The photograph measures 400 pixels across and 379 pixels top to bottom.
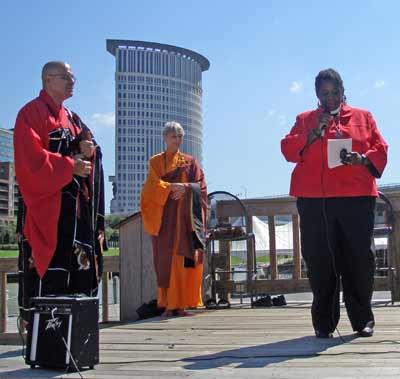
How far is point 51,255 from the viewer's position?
308 centimetres

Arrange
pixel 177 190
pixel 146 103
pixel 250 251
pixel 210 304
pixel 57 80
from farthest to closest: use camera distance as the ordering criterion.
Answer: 1. pixel 146 103
2. pixel 250 251
3. pixel 210 304
4. pixel 177 190
5. pixel 57 80

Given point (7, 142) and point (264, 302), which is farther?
point (7, 142)

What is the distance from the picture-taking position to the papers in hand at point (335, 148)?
3.51 m

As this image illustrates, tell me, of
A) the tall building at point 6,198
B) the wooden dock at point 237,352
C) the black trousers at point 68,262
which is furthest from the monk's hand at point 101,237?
the tall building at point 6,198

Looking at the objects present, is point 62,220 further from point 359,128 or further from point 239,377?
point 359,128

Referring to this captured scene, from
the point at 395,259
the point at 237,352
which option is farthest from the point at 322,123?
the point at 395,259

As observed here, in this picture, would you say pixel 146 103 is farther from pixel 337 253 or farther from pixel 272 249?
pixel 337 253

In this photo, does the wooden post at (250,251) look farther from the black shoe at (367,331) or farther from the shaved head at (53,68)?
the shaved head at (53,68)

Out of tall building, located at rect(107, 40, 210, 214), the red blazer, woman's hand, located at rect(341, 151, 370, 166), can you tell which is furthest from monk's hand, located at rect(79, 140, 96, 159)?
tall building, located at rect(107, 40, 210, 214)

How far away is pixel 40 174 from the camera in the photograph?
2.94 m

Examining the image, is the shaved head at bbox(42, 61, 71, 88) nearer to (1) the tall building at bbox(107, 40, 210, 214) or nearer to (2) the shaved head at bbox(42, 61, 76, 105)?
(2) the shaved head at bbox(42, 61, 76, 105)

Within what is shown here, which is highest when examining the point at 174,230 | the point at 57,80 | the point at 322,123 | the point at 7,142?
the point at 7,142

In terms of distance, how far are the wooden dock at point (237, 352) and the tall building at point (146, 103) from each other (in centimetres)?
9208

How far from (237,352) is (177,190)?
7.83 ft
